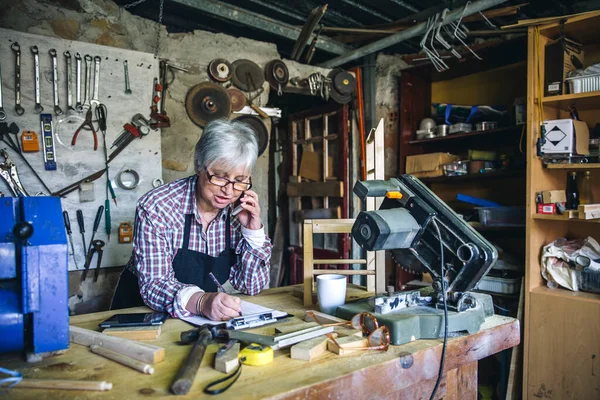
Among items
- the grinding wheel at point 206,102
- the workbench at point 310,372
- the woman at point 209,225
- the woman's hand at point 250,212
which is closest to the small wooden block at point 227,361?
the workbench at point 310,372

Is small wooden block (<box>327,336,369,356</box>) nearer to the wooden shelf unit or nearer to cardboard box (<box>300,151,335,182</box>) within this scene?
the wooden shelf unit

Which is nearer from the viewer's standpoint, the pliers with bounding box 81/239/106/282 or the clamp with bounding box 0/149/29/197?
the clamp with bounding box 0/149/29/197

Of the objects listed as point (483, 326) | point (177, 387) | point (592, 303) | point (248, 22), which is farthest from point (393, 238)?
point (248, 22)

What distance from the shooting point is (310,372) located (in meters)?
1.05

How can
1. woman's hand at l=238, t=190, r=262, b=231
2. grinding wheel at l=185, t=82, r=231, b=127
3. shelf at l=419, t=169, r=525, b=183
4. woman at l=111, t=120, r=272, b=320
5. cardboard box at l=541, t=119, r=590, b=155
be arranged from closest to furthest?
woman at l=111, t=120, r=272, b=320
woman's hand at l=238, t=190, r=262, b=231
cardboard box at l=541, t=119, r=590, b=155
shelf at l=419, t=169, r=525, b=183
grinding wheel at l=185, t=82, r=231, b=127

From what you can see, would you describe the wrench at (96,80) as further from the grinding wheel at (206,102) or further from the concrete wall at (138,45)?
the grinding wheel at (206,102)

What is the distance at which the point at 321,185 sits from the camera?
14.2 feet

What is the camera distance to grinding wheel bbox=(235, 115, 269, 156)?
4027mm

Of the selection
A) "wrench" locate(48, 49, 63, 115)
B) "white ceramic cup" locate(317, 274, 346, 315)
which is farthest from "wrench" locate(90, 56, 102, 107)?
"white ceramic cup" locate(317, 274, 346, 315)

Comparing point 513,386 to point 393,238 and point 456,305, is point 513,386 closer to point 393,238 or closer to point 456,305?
point 456,305

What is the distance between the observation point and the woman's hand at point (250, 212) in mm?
1883

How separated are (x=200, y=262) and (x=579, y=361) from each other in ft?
7.98

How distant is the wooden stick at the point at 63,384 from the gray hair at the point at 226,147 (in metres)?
1.04

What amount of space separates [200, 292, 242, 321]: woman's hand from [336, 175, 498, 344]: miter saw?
0.35 metres
